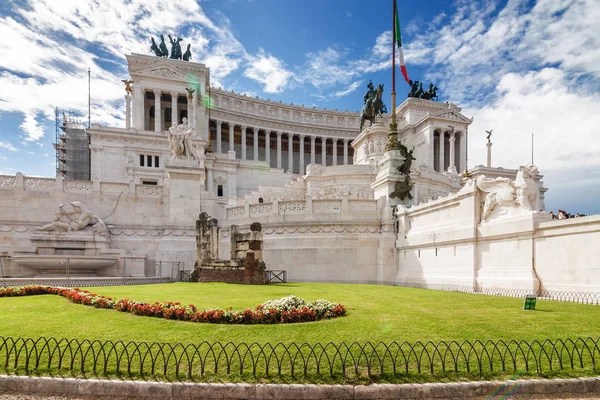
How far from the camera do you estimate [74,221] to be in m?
29.7

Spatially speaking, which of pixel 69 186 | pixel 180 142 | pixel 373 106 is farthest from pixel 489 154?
pixel 69 186

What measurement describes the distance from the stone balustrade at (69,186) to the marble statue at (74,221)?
2.65 m

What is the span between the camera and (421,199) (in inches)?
1829

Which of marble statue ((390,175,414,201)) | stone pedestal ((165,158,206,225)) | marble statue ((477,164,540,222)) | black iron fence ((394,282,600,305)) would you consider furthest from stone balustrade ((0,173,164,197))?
marble statue ((477,164,540,222))

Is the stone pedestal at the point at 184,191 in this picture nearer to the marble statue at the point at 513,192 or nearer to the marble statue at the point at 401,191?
the marble statue at the point at 401,191

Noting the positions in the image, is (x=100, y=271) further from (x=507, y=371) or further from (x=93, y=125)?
(x=93, y=125)

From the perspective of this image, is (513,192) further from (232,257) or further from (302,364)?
(232,257)

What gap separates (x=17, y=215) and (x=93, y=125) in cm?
3759

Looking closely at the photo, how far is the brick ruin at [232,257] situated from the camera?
22.2 meters

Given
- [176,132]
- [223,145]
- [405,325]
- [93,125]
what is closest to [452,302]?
[405,325]

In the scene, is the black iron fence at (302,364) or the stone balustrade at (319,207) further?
the stone balustrade at (319,207)

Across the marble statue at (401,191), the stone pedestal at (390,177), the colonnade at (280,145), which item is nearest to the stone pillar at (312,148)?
the colonnade at (280,145)

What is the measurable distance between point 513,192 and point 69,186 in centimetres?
3434

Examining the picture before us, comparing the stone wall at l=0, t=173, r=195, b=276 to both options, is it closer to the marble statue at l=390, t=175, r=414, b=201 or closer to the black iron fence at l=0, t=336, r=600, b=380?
the marble statue at l=390, t=175, r=414, b=201
